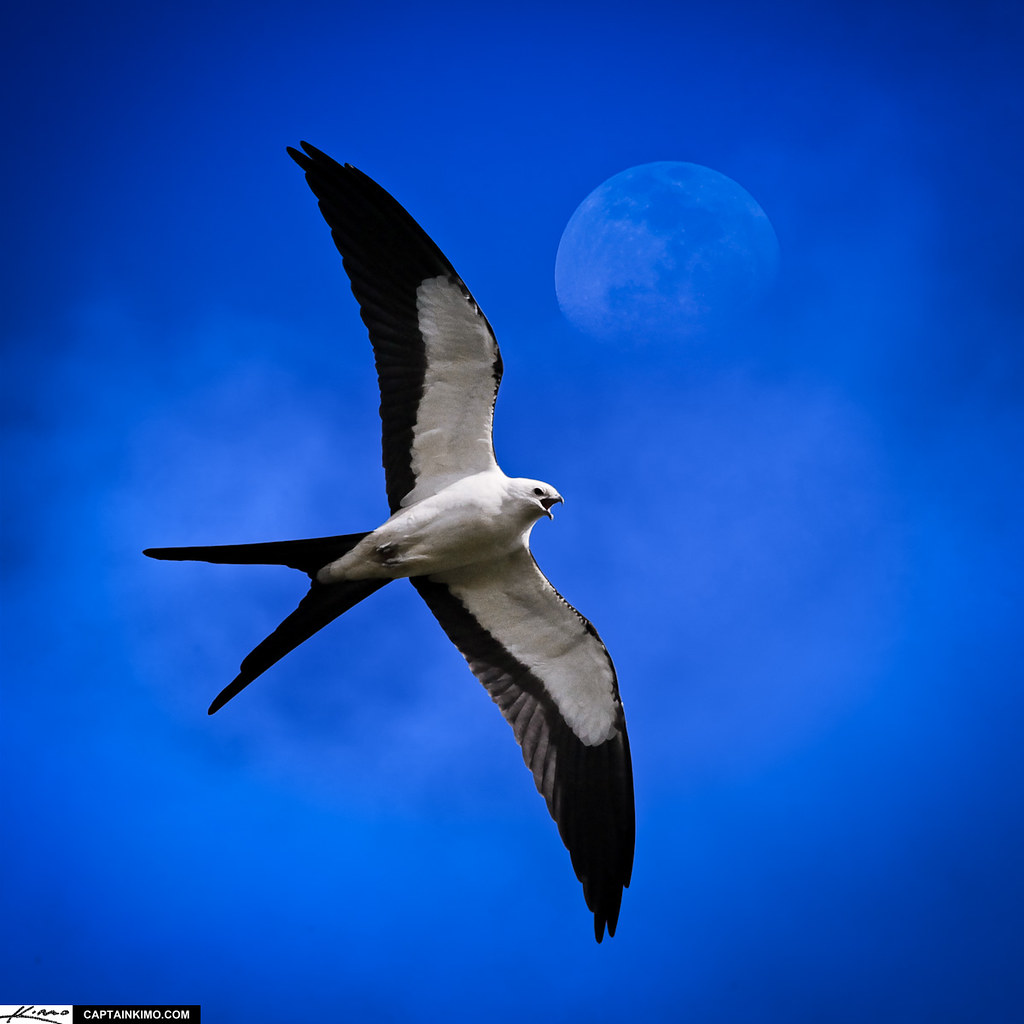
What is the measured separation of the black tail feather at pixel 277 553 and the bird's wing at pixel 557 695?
0.76 metres

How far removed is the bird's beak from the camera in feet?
23.1

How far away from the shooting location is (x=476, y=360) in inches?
278

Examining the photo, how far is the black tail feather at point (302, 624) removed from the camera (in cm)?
669

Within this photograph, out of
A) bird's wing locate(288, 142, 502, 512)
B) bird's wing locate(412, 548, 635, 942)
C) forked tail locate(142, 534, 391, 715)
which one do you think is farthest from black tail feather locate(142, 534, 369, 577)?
bird's wing locate(412, 548, 635, 942)

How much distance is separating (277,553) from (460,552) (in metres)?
1.08

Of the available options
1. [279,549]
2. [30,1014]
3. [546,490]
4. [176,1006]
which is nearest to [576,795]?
[546,490]

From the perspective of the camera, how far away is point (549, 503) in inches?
280

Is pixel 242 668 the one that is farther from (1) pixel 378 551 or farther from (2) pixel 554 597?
(2) pixel 554 597

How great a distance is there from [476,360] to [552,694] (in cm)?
212
